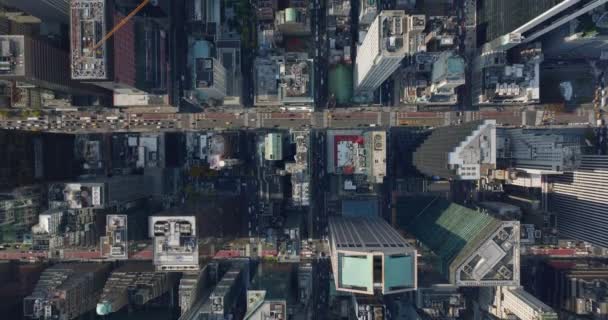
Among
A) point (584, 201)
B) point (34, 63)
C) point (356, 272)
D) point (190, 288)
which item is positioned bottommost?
point (190, 288)

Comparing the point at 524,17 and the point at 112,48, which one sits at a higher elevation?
the point at 524,17

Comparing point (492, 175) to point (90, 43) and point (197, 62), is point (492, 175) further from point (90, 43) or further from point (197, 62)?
point (90, 43)

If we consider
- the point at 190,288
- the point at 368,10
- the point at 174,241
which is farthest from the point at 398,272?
the point at 368,10

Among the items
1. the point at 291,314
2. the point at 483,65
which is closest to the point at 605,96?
the point at 483,65

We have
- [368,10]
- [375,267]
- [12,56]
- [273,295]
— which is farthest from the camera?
[368,10]

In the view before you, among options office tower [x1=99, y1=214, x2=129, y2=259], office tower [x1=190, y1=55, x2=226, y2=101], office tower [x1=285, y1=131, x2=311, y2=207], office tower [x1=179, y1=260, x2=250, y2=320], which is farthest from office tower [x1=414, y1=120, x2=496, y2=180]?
office tower [x1=99, y1=214, x2=129, y2=259]

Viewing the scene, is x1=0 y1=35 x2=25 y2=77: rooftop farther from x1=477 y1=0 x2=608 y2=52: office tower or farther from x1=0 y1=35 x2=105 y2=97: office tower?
x1=477 y1=0 x2=608 y2=52: office tower

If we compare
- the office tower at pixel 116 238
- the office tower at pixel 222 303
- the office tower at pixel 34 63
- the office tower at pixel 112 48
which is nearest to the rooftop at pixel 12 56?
the office tower at pixel 34 63

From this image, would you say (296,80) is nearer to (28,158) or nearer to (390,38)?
(390,38)
